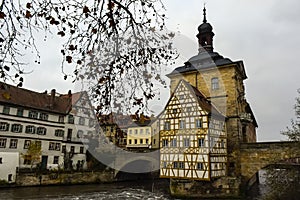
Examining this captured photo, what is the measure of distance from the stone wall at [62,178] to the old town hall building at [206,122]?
8.66m

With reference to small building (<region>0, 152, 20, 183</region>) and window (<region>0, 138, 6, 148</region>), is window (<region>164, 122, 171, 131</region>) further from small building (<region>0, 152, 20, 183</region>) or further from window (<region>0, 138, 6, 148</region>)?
window (<region>0, 138, 6, 148</region>)

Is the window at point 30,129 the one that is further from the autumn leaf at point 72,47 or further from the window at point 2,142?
the autumn leaf at point 72,47

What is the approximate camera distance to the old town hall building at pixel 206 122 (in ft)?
56.8

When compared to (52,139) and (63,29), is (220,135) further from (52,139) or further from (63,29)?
(63,29)

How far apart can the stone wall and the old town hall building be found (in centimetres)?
866

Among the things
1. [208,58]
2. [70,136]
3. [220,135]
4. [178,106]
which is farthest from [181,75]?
[70,136]

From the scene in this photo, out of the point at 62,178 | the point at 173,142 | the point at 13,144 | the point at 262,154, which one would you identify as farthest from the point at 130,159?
the point at 262,154

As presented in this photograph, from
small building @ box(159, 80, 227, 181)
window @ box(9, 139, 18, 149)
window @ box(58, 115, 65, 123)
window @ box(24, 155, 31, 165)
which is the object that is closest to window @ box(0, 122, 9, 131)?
window @ box(9, 139, 18, 149)

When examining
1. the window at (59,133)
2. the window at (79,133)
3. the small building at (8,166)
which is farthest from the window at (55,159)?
the small building at (8,166)

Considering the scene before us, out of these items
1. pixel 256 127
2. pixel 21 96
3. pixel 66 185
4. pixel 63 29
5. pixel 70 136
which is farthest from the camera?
pixel 256 127

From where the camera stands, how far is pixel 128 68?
10.5ft

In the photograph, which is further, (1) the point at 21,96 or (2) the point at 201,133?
(1) the point at 21,96

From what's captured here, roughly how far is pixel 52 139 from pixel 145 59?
78.2 ft

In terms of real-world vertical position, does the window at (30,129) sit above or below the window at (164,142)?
above
